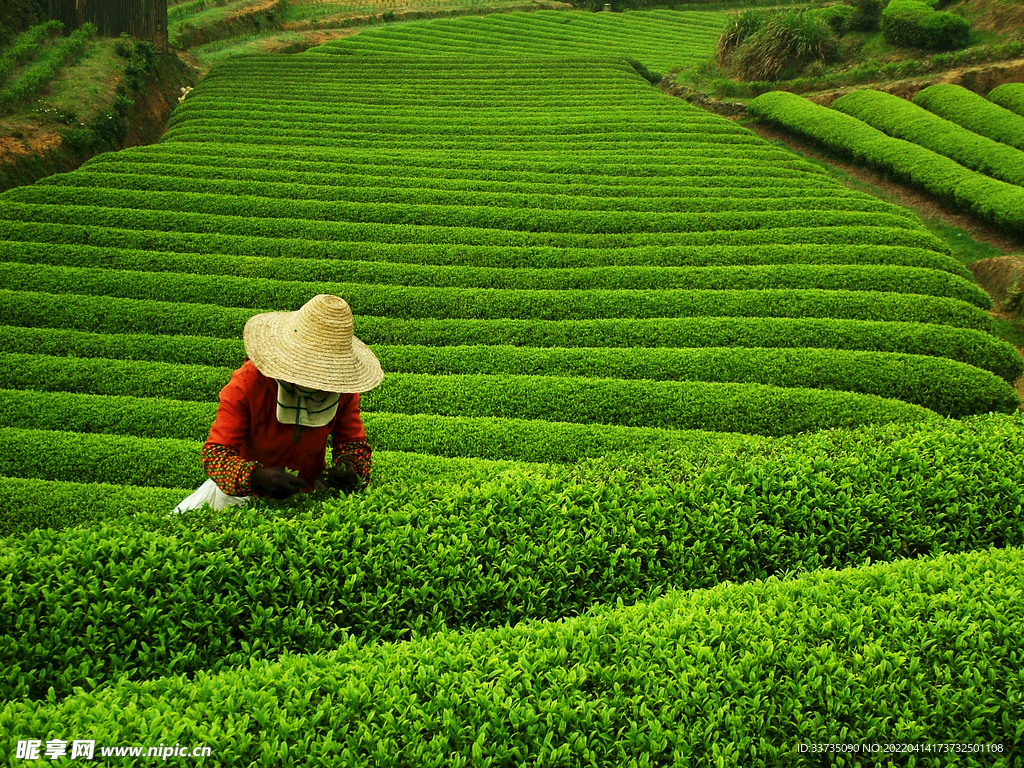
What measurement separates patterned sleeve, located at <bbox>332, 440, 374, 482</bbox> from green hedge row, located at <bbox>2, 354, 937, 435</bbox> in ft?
9.75

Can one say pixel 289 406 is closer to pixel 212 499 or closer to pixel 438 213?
pixel 212 499

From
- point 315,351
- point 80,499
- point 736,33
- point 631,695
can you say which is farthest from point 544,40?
point 631,695

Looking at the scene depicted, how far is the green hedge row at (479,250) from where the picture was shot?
416 inches

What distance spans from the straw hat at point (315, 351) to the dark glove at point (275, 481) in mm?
597

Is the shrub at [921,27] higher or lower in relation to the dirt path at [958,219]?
higher

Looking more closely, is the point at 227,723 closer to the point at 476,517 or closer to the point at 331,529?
the point at 331,529

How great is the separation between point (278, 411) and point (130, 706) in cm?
173

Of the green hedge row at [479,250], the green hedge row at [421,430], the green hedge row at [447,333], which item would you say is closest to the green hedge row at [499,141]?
the green hedge row at [479,250]

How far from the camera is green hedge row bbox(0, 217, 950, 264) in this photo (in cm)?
1057

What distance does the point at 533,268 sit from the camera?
35.1 ft

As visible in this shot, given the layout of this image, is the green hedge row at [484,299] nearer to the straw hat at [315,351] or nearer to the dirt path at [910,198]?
the dirt path at [910,198]

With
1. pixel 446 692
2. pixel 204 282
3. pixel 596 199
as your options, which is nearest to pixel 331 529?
pixel 446 692

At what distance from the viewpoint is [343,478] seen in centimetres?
461

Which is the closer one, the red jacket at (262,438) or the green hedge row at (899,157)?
the red jacket at (262,438)
